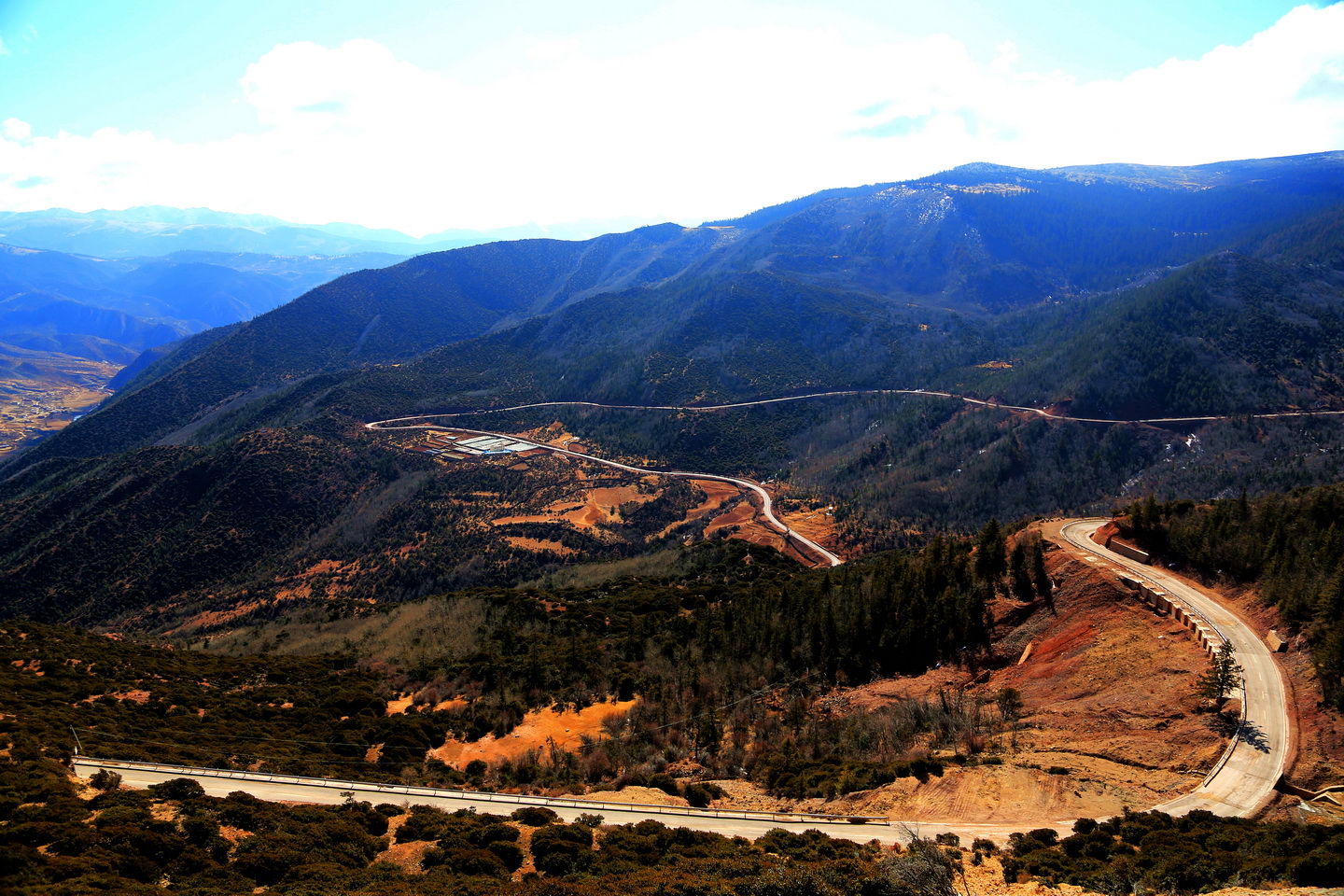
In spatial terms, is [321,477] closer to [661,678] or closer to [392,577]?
[392,577]

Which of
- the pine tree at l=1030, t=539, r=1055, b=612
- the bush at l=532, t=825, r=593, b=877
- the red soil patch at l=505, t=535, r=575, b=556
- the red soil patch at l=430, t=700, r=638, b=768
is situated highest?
the pine tree at l=1030, t=539, r=1055, b=612

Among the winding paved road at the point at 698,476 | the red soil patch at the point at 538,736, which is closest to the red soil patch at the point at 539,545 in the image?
the winding paved road at the point at 698,476

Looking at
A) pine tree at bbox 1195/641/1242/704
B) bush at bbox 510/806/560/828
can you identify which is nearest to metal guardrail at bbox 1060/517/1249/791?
pine tree at bbox 1195/641/1242/704

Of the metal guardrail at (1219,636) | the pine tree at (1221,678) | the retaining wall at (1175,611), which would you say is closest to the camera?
the metal guardrail at (1219,636)

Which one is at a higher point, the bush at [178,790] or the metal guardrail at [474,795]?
the bush at [178,790]

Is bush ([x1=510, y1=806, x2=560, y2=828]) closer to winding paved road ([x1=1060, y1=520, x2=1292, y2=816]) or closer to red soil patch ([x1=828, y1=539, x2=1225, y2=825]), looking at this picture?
red soil patch ([x1=828, y1=539, x2=1225, y2=825])

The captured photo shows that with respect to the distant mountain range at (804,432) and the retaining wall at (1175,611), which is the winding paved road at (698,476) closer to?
the distant mountain range at (804,432)

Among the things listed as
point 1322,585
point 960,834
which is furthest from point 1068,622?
point 960,834

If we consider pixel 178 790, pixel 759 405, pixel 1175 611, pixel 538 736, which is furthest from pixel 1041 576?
pixel 759 405
